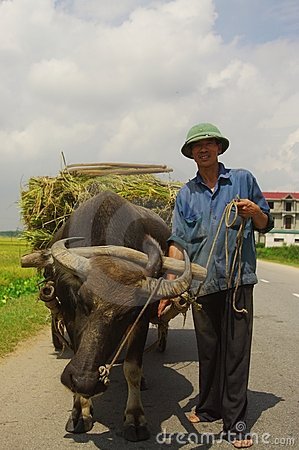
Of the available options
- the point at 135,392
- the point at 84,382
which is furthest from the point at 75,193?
the point at 84,382

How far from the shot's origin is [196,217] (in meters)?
4.80

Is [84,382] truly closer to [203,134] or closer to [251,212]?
[251,212]

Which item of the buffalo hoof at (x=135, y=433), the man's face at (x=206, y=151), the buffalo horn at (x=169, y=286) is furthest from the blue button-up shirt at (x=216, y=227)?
the buffalo hoof at (x=135, y=433)

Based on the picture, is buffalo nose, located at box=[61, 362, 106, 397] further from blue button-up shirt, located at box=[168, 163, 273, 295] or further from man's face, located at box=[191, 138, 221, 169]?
man's face, located at box=[191, 138, 221, 169]

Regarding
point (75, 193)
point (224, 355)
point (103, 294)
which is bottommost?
point (224, 355)

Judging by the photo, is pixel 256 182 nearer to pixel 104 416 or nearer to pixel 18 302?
pixel 104 416

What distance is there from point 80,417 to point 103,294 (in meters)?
1.33

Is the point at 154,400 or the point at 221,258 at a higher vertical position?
the point at 221,258

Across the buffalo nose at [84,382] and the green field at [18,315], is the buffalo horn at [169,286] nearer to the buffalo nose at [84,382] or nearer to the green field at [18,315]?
the buffalo nose at [84,382]

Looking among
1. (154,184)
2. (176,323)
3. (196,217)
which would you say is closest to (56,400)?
(196,217)

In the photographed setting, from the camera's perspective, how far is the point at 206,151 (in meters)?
4.75

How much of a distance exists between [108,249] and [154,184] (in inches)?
134

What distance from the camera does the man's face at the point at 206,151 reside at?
473 cm

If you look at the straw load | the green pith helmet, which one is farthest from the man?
the straw load
